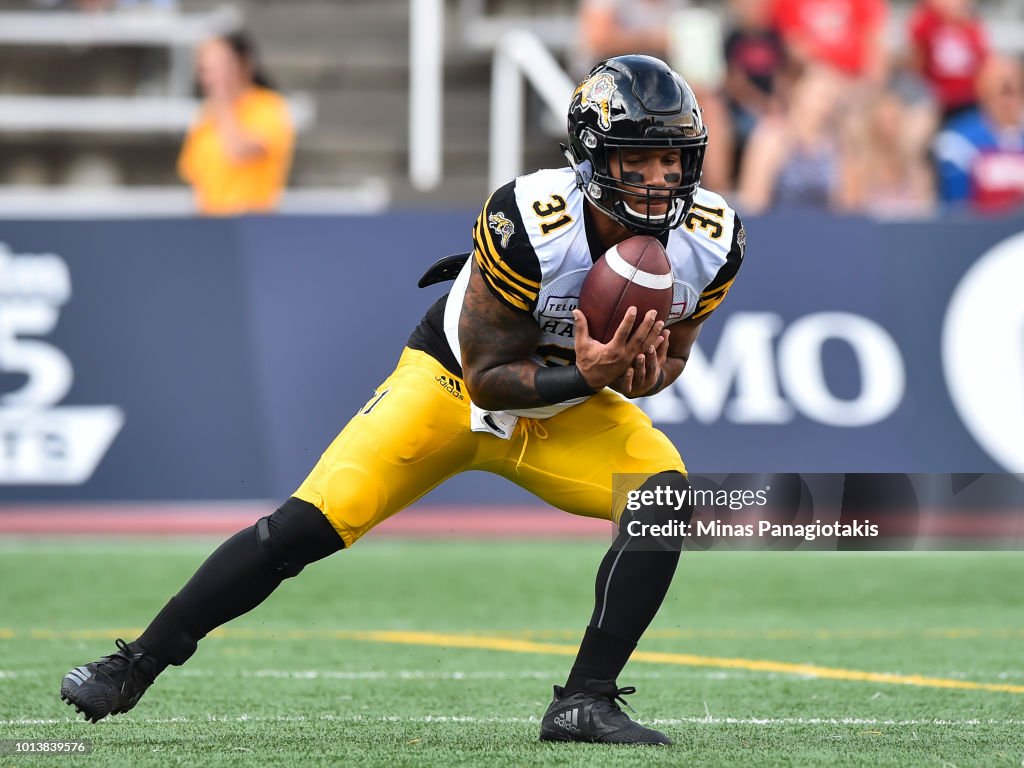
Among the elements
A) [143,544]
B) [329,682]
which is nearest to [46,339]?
[143,544]

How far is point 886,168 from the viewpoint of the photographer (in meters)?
11.1

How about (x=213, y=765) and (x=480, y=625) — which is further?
(x=480, y=625)

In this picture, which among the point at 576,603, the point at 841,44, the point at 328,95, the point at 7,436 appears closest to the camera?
the point at 576,603

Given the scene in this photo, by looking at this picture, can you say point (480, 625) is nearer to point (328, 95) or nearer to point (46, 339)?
point (46, 339)

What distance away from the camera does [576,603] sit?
7477 millimetres

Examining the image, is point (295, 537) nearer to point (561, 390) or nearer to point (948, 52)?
point (561, 390)

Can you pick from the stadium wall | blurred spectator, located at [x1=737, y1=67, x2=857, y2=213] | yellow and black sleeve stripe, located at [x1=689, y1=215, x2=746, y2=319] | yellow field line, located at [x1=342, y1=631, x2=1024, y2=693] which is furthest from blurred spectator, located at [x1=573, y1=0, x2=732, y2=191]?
yellow and black sleeve stripe, located at [x1=689, y1=215, x2=746, y2=319]

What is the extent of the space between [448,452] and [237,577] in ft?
2.14

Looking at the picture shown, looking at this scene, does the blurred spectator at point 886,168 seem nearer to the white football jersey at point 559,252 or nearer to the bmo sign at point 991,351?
the bmo sign at point 991,351


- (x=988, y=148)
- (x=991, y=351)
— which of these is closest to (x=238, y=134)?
(x=991, y=351)

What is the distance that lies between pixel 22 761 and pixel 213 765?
44 centimetres

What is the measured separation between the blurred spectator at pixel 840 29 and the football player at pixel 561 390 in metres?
7.41

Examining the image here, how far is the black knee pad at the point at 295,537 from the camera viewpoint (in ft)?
14.6

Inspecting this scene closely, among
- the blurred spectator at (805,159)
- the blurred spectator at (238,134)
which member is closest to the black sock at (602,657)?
the blurred spectator at (805,159)
